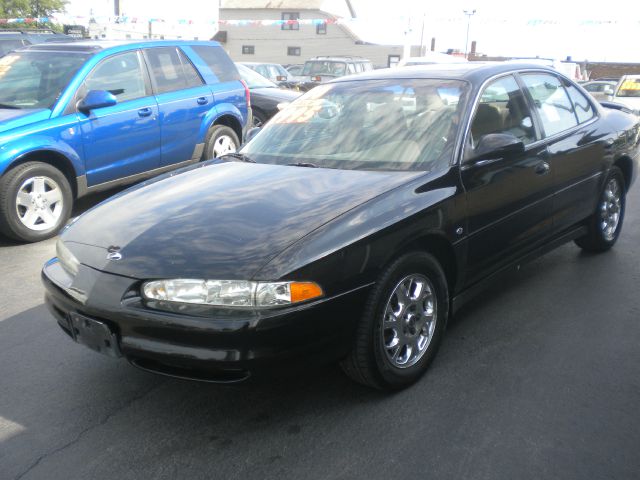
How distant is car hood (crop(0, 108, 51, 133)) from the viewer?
18.8 feet

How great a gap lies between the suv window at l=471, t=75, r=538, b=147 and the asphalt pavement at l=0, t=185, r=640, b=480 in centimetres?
121

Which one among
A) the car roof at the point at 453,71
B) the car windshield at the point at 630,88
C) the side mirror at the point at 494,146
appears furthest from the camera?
the car windshield at the point at 630,88

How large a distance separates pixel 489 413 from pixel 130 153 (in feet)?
15.9

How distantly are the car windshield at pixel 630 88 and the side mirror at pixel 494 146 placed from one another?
634 inches

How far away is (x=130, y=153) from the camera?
6.68 metres

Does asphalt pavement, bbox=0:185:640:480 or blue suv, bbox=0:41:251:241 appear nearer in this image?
asphalt pavement, bbox=0:185:640:480

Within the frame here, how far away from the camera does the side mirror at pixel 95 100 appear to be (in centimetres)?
610

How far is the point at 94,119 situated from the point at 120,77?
74 centimetres

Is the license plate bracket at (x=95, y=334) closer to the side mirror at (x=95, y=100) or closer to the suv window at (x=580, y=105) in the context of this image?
the side mirror at (x=95, y=100)

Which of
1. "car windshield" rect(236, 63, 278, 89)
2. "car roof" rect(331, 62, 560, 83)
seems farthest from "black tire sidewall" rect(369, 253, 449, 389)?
"car windshield" rect(236, 63, 278, 89)

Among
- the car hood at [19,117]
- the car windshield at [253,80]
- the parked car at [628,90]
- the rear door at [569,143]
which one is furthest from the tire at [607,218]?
the parked car at [628,90]

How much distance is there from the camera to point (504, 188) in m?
3.88

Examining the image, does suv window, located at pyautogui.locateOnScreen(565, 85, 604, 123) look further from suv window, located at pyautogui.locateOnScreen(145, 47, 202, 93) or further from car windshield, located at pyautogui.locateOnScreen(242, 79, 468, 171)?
suv window, located at pyautogui.locateOnScreen(145, 47, 202, 93)

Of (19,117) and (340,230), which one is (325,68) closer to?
(19,117)
